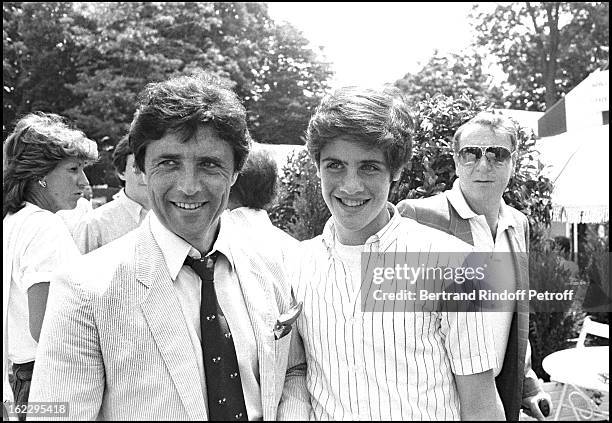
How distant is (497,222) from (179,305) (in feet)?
5.90

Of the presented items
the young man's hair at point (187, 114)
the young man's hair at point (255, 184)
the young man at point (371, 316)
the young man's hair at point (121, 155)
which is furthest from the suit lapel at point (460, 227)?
the young man's hair at point (121, 155)

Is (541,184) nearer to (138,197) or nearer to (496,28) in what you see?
(138,197)

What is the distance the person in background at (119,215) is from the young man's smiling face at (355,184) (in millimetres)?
2047

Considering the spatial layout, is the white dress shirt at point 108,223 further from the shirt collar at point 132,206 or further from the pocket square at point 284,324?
the pocket square at point 284,324

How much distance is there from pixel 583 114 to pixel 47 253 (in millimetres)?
11700

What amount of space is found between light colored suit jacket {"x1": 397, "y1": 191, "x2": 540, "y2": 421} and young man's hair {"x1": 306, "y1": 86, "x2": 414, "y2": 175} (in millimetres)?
758

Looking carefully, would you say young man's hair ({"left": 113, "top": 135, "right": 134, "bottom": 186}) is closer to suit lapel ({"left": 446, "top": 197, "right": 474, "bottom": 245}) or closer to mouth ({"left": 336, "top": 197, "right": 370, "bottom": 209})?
suit lapel ({"left": 446, "top": 197, "right": 474, "bottom": 245})

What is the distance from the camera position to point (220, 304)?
184 centimetres

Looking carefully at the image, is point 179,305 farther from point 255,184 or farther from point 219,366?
point 255,184

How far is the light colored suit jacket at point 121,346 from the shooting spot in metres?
1.57

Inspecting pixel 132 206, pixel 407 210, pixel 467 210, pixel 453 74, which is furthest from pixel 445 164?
pixel 453 74

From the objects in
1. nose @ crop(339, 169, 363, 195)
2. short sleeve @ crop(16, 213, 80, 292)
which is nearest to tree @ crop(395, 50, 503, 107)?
short sleeve @ crop(16, 213, 80, 292)

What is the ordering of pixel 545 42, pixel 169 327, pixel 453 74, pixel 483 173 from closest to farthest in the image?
pixel 169 327 → pixel 483 173 → pixel 545 42 → pixel 453 74

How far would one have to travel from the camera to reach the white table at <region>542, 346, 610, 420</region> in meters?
3.96
